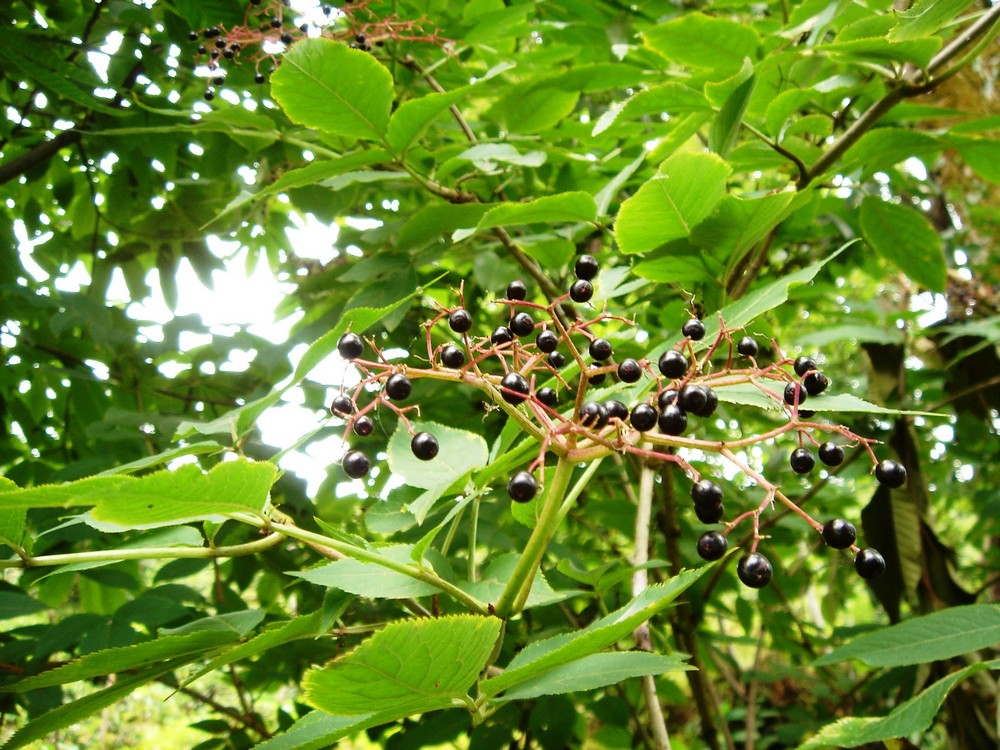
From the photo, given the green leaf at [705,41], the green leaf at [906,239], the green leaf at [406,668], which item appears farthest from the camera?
the green leaf at [906,239]

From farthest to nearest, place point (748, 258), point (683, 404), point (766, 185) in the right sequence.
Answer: point (766, 185) → point (748, 258) → point (683, 404)

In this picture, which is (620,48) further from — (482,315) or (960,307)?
(960,307)

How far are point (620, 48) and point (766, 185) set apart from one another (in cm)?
199

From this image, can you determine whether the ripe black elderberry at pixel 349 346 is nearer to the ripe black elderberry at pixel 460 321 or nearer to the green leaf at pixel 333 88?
the ripe black elderberry at pixel 460 321

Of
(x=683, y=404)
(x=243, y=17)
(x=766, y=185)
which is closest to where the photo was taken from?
(x=683, y=404)

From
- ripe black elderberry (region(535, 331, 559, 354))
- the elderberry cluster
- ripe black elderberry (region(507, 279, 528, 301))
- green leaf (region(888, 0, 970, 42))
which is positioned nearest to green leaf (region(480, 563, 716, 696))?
the elderberry cluster

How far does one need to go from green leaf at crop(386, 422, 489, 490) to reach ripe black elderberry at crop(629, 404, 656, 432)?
0.25 metres

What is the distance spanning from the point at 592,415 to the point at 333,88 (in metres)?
0.69

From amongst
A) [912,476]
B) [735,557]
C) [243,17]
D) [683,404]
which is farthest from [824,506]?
[243,17]

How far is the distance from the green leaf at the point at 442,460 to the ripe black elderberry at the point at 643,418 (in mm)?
254

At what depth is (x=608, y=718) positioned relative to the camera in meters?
1.78

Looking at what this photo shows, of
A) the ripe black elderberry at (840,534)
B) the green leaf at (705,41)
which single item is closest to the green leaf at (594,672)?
the ripe black elderberry at (840,534)

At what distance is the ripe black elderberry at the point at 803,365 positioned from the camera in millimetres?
947

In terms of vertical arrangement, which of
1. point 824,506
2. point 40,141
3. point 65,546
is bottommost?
point 824,506
